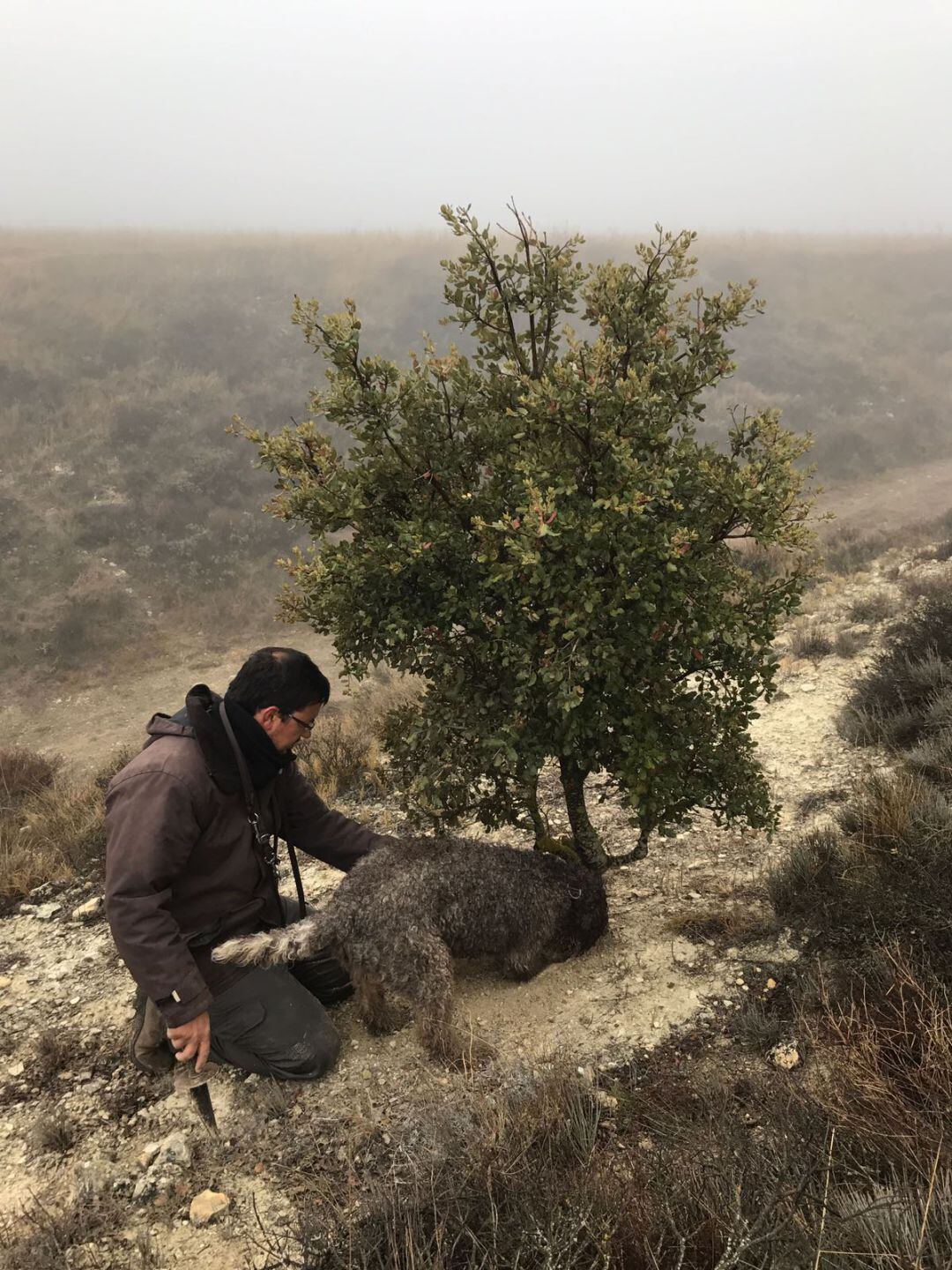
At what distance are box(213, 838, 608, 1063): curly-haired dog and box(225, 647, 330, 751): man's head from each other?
89cm

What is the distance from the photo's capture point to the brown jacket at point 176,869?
131 inches

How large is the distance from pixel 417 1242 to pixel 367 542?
8.79 ft

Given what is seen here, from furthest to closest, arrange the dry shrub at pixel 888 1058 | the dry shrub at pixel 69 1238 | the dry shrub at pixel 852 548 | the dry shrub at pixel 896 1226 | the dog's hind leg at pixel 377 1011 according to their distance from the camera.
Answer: the dry shrub at pixel 852 548, the dog's hind leg at pixel 377 1011, the dry shrub at pixel 69 1238, the dry shrub at pixel 888 1058, the dry shrub at pixel 896 1226

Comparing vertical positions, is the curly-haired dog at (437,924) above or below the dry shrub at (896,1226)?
below

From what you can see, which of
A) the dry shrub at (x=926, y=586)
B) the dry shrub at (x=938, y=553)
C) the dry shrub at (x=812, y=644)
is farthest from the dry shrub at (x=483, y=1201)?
the dry shrub at (x=938, y=553)

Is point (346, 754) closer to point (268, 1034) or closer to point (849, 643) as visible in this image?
point (268, 1034)

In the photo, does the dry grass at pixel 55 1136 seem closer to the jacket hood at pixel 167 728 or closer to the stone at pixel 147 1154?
the stone at pixel 147 1154

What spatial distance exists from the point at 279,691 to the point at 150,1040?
177 centimetres

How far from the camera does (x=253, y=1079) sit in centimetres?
391

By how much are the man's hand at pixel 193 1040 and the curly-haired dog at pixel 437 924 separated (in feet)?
0.94

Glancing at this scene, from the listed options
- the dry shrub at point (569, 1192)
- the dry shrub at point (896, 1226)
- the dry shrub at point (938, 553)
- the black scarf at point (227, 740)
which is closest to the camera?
the dry shrub at point (896, 1226)

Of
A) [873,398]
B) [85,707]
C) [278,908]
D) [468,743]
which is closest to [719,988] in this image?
[468,743]

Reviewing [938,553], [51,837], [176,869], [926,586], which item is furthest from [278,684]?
[938,553]

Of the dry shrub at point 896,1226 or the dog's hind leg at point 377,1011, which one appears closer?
the dry shrub at point 896,1226
